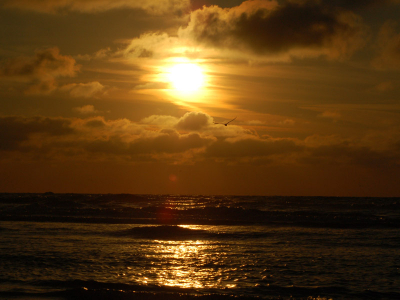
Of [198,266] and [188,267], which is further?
[198,266]

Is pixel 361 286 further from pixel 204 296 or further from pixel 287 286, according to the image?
pixel 204 296

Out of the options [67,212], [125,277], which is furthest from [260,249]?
[67,212]

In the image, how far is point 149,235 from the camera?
80.9 feet

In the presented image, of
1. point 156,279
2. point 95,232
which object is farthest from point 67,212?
point 156,279

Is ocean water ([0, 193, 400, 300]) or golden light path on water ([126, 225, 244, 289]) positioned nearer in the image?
ocean water ([0, 193, 400, 300])

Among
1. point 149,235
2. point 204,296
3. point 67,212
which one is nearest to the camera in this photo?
point 204,296

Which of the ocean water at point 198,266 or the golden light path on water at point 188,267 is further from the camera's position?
the golden light path on water at point 188,267

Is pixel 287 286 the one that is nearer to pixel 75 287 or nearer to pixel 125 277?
pixel 125 277

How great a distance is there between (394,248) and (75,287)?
1560cm

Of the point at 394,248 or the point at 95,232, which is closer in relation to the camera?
the point at 394,248

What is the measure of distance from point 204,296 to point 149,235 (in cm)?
1437

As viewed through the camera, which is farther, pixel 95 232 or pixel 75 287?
pixel 95 232

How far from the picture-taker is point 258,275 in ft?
43.2

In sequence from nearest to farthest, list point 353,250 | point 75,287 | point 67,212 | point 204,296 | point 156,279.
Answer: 1. point 204,296
2. point 75,287
3. point 156,279
4. point 353,250
5. point 67,212
